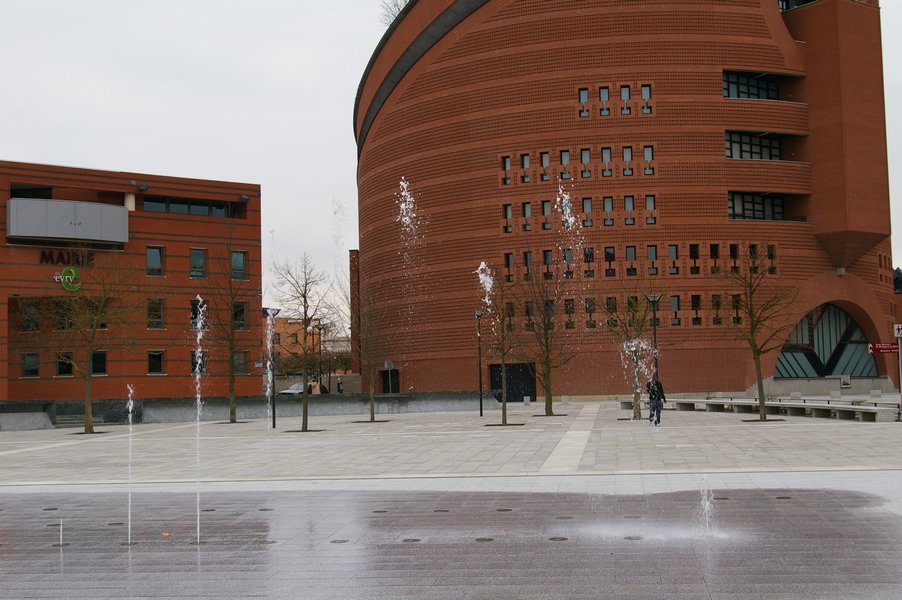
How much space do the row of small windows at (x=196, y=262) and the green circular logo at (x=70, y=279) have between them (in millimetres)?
4099

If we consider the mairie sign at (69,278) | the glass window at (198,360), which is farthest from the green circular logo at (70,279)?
the glass window at (198,360)

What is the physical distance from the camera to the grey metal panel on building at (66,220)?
4619 centimetres

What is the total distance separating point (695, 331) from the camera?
62125 mm

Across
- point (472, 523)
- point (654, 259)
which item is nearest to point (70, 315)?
point (472, 523)

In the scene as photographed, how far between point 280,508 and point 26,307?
39888 mm

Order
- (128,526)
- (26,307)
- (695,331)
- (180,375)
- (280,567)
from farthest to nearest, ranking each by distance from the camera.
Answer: (695,331)
(180,375)
(26,307)
(128,526)
(280,567)

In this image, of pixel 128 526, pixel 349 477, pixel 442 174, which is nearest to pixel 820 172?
pixel 442 174

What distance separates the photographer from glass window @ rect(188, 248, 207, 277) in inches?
2046

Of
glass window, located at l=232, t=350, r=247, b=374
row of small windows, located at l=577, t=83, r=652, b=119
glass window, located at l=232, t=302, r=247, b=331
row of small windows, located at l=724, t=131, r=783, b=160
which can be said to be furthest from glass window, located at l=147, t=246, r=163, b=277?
row of small windows, located at l=724, t=131, r=783, b=160

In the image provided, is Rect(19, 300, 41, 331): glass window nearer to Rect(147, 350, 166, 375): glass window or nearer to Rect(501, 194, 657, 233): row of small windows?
Rect(147, 350, 166, 375): glass window

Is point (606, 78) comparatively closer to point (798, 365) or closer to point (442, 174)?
point (442, 174)

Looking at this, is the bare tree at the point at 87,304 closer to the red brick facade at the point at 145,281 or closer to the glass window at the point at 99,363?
the glass window at the point at 99,363

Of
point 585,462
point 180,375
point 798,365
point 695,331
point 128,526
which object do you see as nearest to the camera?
point 128,526

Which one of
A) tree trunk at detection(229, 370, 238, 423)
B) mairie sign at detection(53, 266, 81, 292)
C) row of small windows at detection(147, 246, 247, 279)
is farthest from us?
row of small windows at detection(147, 246, 247, 279)
